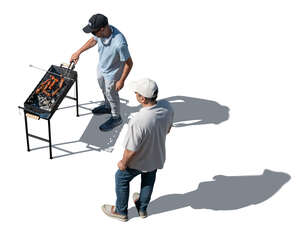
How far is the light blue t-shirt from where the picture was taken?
6.66 meters

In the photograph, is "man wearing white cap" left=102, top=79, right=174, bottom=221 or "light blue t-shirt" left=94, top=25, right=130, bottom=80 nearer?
"man wearing white cap" left=102, top=79, right=174, bottom=221

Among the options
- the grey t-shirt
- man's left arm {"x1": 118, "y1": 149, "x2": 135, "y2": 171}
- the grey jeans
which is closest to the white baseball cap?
the grey t-shirt

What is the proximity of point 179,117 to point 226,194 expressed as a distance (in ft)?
5.99

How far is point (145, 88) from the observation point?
511cm

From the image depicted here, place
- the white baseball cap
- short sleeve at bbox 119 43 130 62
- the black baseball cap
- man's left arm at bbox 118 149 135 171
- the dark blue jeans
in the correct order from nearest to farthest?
the white baseball cap → man's left arm at bbox 118 149 135 171 → the dark blue jeans → the black baseball cap → short sleeve at bbox 119 43 130 62

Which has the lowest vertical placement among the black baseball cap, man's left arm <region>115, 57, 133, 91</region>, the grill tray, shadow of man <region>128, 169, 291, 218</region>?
shadow of man <region>128, 169, 291, 218</region>

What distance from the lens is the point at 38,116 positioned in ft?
21.4

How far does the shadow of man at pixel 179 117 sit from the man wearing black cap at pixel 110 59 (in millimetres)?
155

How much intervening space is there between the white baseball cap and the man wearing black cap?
157 centimetres

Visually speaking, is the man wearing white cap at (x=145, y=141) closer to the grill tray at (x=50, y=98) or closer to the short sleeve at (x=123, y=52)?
the short sleeve at (x=123, y=52)

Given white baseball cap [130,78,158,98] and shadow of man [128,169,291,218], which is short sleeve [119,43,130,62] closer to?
white baseball cap [130,78,158,98]

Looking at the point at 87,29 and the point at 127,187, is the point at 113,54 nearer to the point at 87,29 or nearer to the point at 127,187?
the point at 87,29

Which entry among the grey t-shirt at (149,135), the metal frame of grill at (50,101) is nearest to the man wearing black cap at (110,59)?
the metal frame of grill at (50,101)

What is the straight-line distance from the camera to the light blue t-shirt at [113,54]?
6656 millimetres
